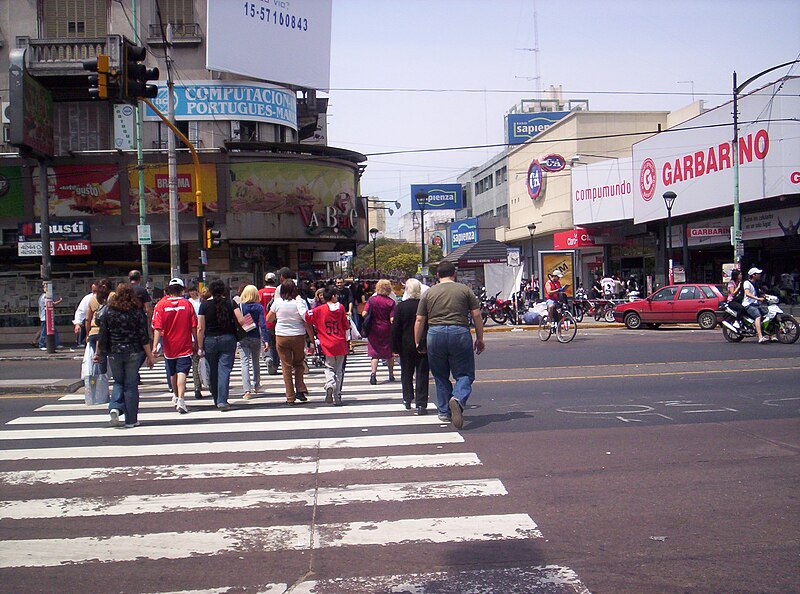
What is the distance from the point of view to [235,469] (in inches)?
291

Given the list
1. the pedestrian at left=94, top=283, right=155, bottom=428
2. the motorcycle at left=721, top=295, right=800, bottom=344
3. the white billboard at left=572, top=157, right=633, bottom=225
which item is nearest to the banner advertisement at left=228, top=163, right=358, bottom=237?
the white billboard at left=572, top=157, right=633, bottom=225

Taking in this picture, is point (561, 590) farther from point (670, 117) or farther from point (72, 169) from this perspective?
point (670, 117)

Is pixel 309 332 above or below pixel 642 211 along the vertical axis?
below

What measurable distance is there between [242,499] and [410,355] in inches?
171

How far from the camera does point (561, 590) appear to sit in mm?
4457

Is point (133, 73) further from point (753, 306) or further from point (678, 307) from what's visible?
point (678, 307)

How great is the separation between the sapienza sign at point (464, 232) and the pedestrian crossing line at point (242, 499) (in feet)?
207

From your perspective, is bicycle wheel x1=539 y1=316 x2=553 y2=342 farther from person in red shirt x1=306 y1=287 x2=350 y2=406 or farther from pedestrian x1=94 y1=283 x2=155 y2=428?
pedestrian x1=94 y1=283 x2=155 y2=428

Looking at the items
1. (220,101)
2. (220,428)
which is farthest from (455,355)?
(220,101)

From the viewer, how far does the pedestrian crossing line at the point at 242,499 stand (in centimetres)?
616

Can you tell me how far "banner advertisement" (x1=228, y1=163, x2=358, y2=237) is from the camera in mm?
30297

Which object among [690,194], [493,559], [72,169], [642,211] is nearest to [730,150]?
[690,194]

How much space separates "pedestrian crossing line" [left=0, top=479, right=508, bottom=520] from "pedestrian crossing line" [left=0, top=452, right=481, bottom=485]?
22.9 inches

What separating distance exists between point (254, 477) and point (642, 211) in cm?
3120
